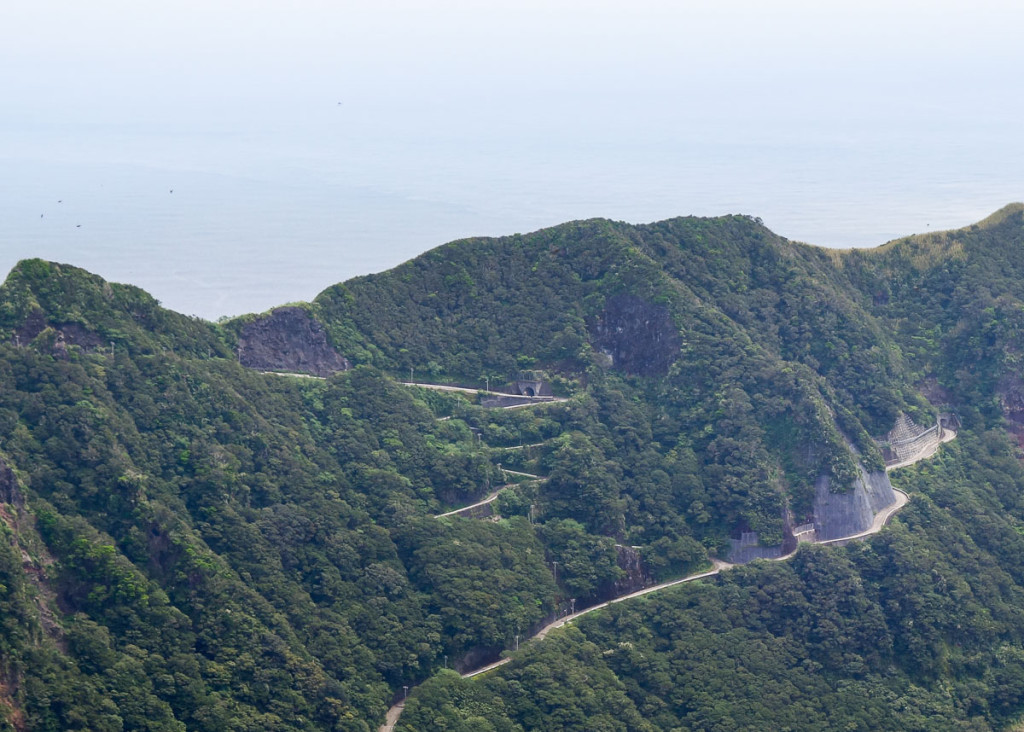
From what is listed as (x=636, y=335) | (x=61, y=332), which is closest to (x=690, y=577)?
(x=636, y=335)

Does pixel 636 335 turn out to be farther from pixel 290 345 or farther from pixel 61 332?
pixel 61 332

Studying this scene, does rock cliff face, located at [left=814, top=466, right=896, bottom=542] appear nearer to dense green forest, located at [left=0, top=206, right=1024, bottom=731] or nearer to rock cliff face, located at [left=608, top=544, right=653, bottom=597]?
dense green forest, located at [left=0, top=206, right=1024, bottom=731]

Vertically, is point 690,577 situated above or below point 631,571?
below

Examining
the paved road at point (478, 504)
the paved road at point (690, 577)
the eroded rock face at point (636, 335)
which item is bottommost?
the paved road at point (690, 577)

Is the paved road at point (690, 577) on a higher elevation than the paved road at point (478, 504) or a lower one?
lower

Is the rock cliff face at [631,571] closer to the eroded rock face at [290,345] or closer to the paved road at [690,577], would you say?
the paved road at [690,577]

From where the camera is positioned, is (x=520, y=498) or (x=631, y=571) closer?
(x=631, y=571)

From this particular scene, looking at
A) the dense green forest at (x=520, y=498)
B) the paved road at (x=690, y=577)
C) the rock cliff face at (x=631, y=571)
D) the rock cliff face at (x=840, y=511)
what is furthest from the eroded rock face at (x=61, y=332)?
the rock cliff face at (x=840, y=511)
